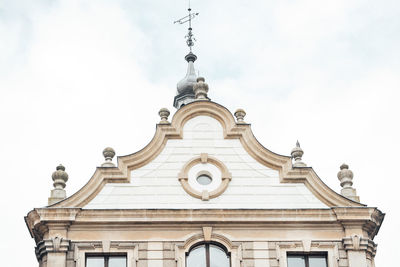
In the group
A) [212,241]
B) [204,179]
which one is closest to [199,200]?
[204,179]

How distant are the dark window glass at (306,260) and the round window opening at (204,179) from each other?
3228mm

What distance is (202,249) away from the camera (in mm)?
22922

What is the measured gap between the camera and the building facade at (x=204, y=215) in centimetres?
2270

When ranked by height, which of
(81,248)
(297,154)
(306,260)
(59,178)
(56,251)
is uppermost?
(297,154)

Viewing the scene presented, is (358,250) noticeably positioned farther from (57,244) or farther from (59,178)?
(59,178)

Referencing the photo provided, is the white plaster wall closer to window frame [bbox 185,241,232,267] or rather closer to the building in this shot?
the building

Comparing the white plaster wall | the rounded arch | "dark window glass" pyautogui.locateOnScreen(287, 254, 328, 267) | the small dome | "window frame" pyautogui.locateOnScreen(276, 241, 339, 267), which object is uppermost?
the small dome

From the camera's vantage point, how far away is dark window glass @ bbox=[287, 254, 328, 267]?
A: 898 inches

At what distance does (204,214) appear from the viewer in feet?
75.7

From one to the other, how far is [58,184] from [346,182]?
8427 millimetres

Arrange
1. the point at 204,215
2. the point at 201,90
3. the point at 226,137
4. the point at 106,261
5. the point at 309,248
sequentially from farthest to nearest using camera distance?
1. the point at 201,90
2. the point at 226,137
3. the point at 204,215
4. the point at 309,248
5. the point at 106,261

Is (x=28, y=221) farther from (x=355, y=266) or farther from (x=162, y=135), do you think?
(x=355, y=266)

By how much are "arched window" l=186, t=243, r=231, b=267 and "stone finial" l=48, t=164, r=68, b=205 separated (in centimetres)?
409

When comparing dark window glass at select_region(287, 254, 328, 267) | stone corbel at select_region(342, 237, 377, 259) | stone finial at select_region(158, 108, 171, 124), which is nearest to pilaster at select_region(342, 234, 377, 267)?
stone corbel at select_region(342, 237, 377, 259)
